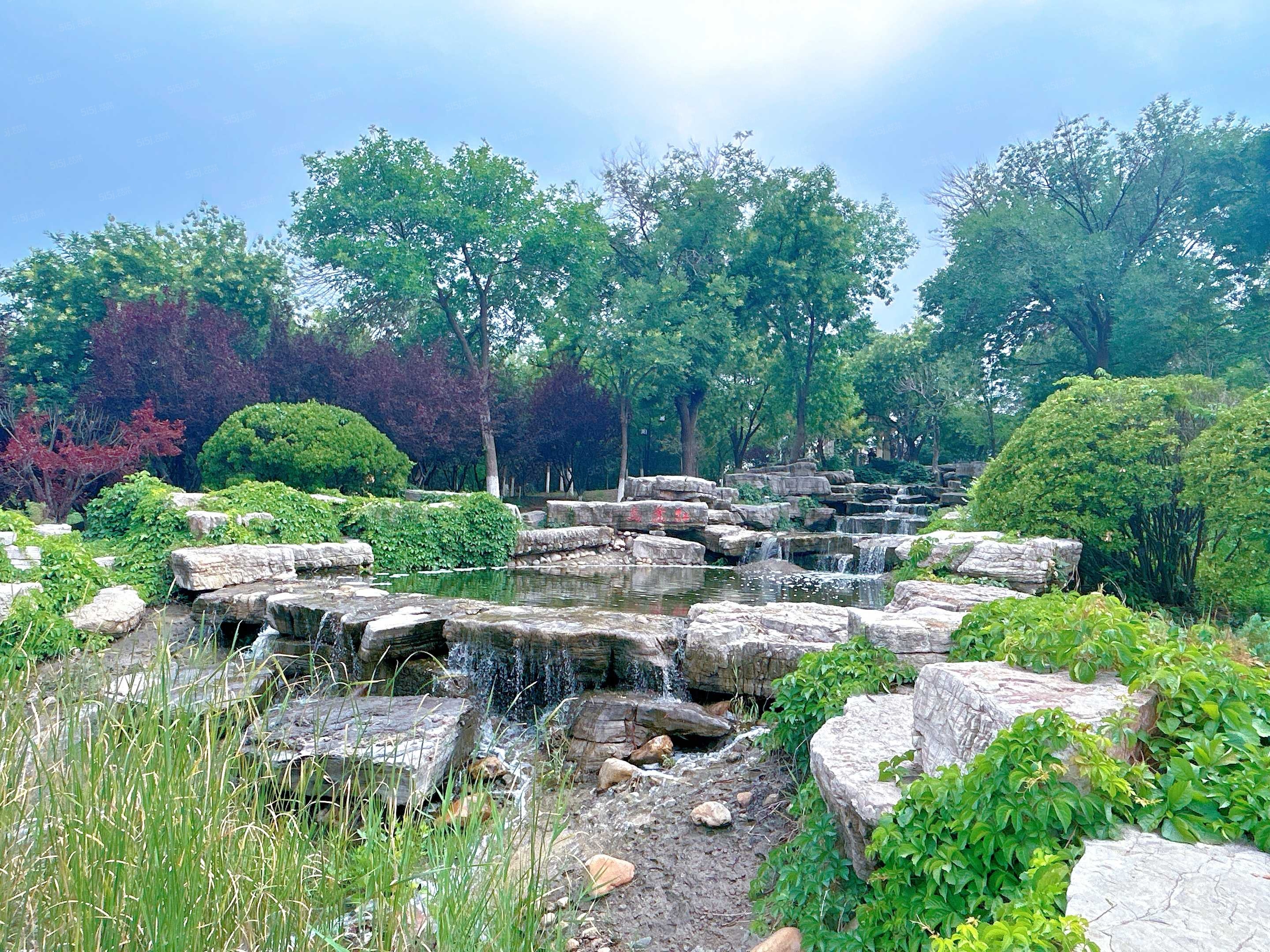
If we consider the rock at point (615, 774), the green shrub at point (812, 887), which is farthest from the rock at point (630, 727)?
the green shrub at point (812, 887)

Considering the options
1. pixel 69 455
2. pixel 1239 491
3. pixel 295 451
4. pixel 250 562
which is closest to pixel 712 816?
pixel 1239 491

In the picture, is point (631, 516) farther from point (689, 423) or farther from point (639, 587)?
point (689, 423)

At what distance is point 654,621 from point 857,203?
910 inches

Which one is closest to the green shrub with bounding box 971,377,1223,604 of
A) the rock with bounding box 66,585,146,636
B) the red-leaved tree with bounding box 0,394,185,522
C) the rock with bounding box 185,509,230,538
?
the rock with bounding box 66,585,146,636

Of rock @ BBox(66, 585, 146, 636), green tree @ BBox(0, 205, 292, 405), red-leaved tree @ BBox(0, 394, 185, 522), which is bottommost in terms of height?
rock @ BBox(66, 585, 146, 636)

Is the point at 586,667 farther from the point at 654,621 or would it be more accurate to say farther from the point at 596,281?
the point at 596,281

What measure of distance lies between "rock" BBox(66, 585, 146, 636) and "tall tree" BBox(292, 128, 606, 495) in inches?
489

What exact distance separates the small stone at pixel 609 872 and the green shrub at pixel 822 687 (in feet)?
3.19

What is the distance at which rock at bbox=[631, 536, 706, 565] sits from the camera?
43.9 feet

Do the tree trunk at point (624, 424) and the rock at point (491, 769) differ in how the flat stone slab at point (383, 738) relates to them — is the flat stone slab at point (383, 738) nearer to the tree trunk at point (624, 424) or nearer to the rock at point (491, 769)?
the rock at point (491, 769)

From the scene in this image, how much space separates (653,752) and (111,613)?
5203 millimetres

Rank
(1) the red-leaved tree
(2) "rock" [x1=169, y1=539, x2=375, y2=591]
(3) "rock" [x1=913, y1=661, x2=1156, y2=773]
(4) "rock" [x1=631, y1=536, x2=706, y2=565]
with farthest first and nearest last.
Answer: (4) "rock" [x1=631, y1=536, x2=706, y2=565], (1) the red-leaved tree, (2) "rock" [x1=169, y1=539, x2=375, y2=591], (3) "rock" [x1=913, y1=661, x2=1156, y2=773]

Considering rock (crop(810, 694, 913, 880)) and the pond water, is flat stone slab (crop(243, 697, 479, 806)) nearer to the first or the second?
rock (crop(810, 694, 913, 880))

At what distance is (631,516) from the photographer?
14.9 m
